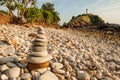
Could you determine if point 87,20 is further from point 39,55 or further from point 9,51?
point 39,55

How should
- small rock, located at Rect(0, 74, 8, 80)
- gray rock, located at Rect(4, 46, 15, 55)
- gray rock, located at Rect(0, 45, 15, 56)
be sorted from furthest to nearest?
gray rock, located at Rect(4, 46, 15, 55) → gray rock, located at Rect(0, 45, 15, 56) → small rock, located at Rect(0, 74, 8, 80)

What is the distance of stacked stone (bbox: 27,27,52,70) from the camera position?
5574 mm

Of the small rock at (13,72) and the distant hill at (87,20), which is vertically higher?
the distant hill at (87,20)

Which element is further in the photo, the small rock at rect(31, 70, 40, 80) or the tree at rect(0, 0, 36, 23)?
the tree at rect(0, 0, 36, 23)

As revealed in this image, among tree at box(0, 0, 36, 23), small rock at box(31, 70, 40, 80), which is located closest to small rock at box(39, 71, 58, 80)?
small rock at box(31, 70, 40, 80)

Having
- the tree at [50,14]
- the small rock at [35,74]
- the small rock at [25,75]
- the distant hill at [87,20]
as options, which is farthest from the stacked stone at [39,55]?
the distant hill at [87,20]

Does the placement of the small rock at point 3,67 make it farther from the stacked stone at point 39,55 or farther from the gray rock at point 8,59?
the stacked stone at point 39,55

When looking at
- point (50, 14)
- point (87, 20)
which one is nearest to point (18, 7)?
point (50, 14)

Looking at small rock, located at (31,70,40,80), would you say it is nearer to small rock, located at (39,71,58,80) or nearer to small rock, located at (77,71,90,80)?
small rock, located at (39,71,58,80)

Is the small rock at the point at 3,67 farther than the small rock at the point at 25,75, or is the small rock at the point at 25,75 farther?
the small rock at the point at 3,67

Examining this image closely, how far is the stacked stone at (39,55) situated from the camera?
219 inches

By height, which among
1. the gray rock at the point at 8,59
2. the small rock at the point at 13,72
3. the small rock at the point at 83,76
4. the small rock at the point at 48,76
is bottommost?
the small rock at the point at 83,76

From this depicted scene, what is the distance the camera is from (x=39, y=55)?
5.66 meters

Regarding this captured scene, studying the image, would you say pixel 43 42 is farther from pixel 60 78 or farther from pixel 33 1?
pixel 33 1
